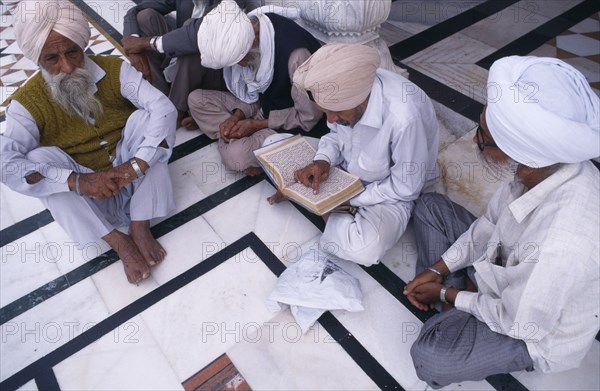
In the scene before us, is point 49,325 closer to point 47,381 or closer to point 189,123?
point 47,381

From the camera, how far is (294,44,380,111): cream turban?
1455 mm

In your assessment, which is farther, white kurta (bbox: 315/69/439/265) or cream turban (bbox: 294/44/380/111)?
white kurta (bbox: 315/69/439/265)

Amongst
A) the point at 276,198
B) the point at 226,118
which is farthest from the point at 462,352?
the point at 226,118

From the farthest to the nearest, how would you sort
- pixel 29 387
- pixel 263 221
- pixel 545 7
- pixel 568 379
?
pixel 545 7, pixel 263 221, pixel 29 387, pixel 568 379

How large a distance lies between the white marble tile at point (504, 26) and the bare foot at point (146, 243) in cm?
255

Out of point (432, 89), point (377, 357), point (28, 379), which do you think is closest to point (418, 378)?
point (377, 357)

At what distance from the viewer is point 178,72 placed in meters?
2.35

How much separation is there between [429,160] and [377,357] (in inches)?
31.8

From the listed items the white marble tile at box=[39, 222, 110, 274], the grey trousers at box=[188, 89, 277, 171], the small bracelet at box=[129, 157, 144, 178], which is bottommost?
the white marble tile at box=[39, 222, 110, 274]

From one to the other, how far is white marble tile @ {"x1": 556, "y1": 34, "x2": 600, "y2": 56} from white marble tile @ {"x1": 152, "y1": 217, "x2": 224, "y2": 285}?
267 cm

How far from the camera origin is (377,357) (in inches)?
60.1

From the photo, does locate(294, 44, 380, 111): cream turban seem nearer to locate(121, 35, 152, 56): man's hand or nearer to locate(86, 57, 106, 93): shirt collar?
locate(86, 57, 106, 93): shirt collar

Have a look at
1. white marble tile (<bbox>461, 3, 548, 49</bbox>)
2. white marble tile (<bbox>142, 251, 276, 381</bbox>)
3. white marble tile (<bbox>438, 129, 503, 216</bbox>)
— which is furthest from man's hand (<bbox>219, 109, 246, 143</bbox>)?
white marble tile (<bbox>461, 3, 548, 49</bbox>)

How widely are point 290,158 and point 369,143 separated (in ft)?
1.28
